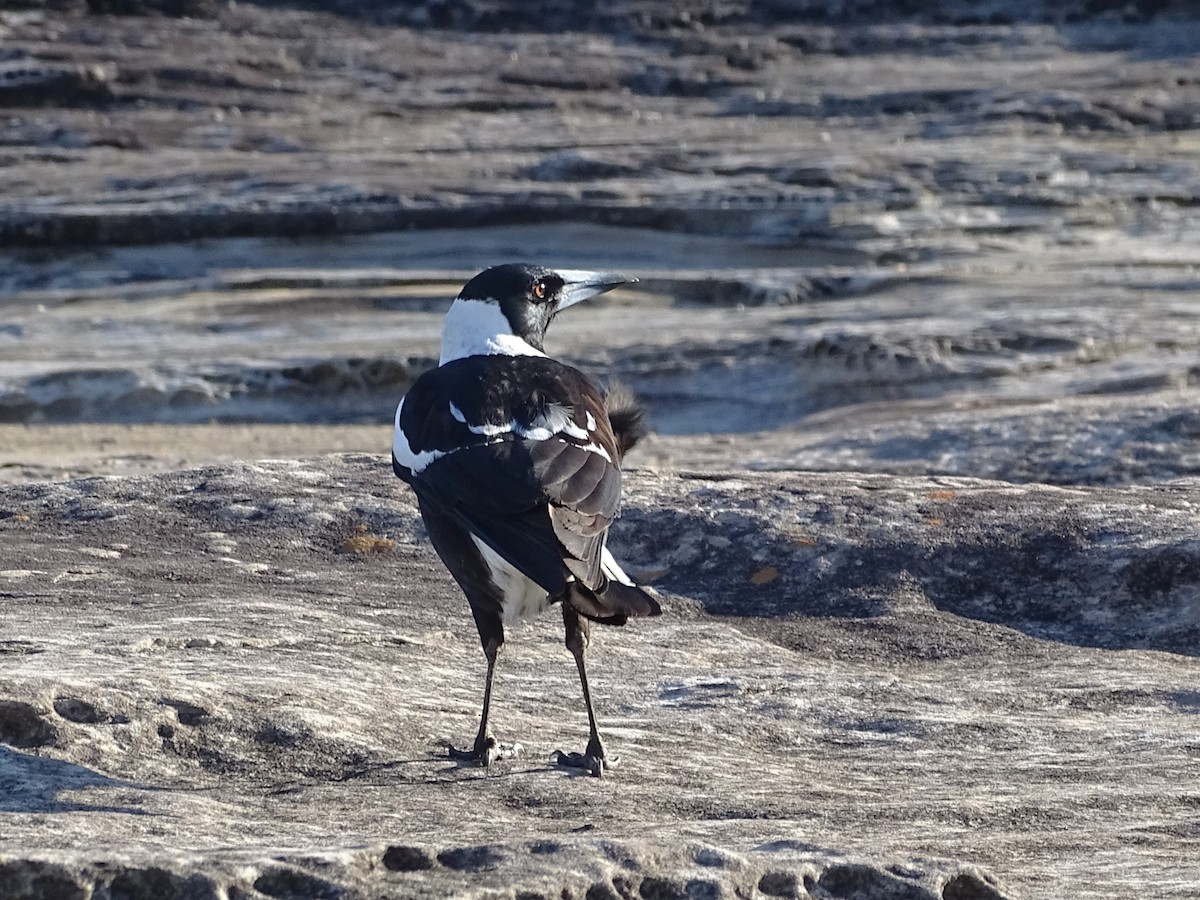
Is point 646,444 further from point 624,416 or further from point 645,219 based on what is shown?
point 624,416

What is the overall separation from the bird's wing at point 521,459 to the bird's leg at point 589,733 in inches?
5.8

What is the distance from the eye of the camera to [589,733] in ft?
13.2

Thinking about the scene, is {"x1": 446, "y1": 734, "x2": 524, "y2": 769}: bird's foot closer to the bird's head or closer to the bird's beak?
the bird's head

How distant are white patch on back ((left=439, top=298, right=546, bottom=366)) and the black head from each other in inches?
0.9

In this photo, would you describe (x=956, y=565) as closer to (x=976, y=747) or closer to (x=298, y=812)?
(x=976, y=747)

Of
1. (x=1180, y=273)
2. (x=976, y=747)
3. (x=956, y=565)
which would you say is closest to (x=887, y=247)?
(x=1180, y=273)

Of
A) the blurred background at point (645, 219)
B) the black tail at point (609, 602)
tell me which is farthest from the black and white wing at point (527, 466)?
the blurred background at point (645, 219)

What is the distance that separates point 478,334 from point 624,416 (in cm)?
50

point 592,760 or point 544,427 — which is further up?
point 544,427

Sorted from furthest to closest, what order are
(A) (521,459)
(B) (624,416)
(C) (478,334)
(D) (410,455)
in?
(C) (478,334)
(B) (624,416)
(D) (410,455)
(A) (521,459)

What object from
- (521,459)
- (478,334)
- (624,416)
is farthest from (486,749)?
(478,334)

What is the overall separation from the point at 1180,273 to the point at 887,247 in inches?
86.5

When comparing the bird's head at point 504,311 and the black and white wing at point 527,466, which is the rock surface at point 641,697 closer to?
the black and white wing at point 527,466

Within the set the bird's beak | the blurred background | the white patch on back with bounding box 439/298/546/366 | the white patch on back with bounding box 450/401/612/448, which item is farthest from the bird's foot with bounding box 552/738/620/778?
the blurred background
